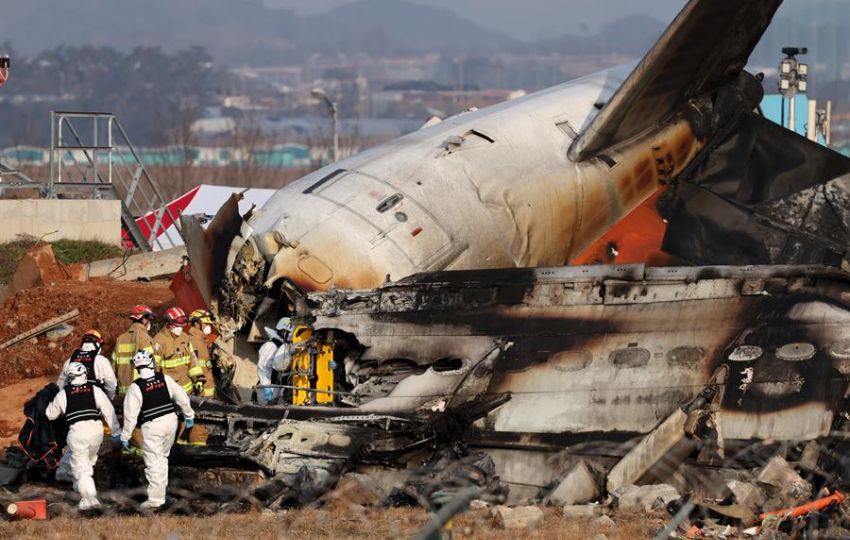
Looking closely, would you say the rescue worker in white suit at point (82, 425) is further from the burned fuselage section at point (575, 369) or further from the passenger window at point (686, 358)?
the passenger window at point (686, 358)

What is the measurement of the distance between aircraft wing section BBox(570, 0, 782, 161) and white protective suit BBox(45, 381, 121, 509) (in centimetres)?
783

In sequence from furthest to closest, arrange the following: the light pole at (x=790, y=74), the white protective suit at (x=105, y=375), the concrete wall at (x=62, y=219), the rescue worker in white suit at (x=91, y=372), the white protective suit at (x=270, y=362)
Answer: the light pole at (x=790, y=74) < the concrete wall at (x=62, y=219) < the white protective suit at (x=270, y=362) < the white protective suit at (x=105, y=375) < the rescue worker in white suit at (x=91, y=372)

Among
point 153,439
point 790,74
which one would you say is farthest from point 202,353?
point 790,74

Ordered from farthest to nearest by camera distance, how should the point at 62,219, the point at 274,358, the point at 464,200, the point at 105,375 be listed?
1. the point at 62,219
2. the point at 464,200
3. the point at 274,358
4. the point at 105,375

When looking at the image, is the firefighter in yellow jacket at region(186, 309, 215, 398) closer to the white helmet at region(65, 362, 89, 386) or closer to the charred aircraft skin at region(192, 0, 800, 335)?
the charred aircraft skin at region(192, 0, 800, 335)

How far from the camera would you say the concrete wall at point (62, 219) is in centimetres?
3297

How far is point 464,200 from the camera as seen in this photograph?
18047 mm

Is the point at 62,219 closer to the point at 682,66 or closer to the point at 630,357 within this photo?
the point at 682,66

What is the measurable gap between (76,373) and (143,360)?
0.72 metres

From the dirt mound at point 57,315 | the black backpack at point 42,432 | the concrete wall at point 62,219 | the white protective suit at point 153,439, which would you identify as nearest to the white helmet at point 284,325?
the white protective suit at point 153,439

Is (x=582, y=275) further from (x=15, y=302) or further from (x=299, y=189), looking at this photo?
(x=15, y=302)

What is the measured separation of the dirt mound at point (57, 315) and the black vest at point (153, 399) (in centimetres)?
808

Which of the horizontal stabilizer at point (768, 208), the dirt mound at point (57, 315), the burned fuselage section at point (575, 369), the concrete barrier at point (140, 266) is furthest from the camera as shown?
the concrete barrier at point (140, 266)

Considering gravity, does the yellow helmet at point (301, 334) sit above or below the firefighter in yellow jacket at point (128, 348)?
above
